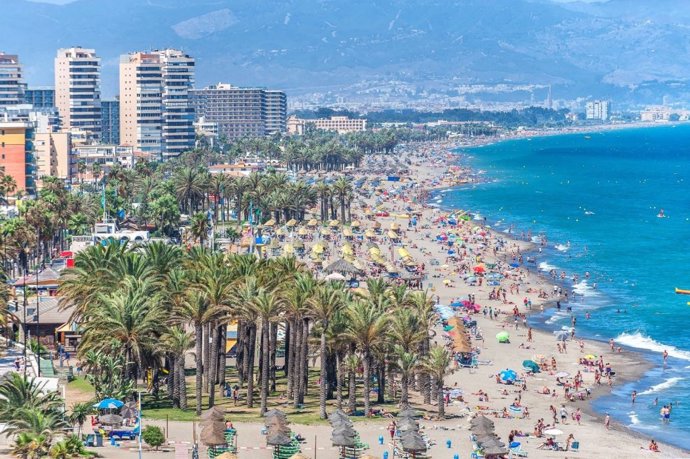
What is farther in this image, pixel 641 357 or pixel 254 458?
pixel 641 357

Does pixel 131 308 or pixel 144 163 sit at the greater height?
pixel 144 163

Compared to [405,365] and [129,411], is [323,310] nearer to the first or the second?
[405,365]

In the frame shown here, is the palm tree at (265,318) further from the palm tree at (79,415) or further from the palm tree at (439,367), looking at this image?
the palm tree at (79,415)

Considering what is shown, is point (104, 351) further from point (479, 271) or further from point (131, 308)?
point (479, 271)

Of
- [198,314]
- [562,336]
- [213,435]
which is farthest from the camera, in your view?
[562,336]

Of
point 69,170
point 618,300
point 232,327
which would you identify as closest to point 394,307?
point 232,327

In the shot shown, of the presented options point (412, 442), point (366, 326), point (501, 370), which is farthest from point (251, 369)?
point (501, 370)
